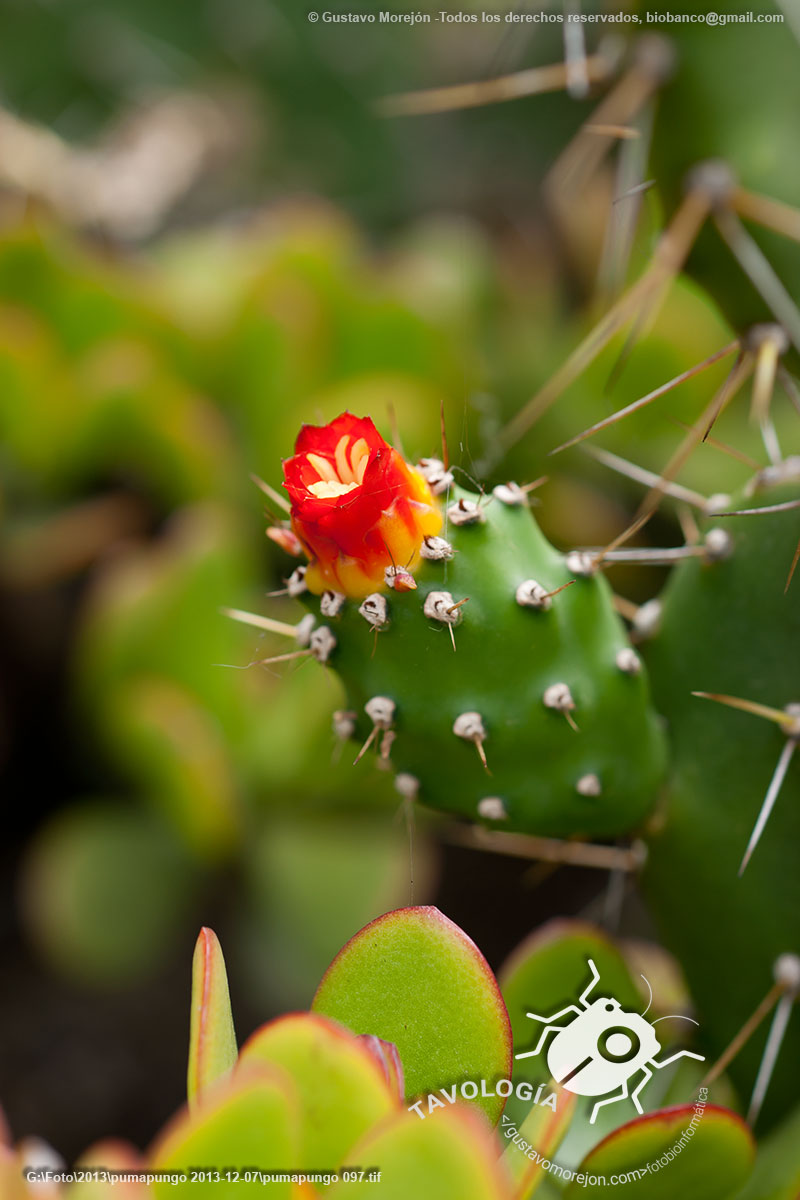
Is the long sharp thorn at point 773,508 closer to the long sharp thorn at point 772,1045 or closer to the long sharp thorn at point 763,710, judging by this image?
the long sharp thorn at point 763,710

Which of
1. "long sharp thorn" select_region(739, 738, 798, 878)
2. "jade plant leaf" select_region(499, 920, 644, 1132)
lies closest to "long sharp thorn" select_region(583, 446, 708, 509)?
"long sharp thorn" select_region(739, 738, 798, 878)

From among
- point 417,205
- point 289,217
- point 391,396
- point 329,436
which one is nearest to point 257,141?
point 417,205

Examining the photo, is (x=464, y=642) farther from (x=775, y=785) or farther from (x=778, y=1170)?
(x=778, y=1170)

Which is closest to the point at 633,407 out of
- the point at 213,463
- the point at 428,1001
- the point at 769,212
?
the point at 769,212

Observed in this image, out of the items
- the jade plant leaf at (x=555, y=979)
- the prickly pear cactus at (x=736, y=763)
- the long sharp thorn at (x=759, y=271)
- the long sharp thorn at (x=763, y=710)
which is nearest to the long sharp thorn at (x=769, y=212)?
the long sharp thorn at (x=759, y=271)

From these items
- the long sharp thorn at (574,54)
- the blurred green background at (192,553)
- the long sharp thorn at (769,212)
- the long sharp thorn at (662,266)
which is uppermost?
the long sharp thorn at (574,54)

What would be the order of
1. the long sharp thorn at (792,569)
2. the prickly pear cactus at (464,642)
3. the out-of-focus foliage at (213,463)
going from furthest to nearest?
1. the out-of-focus foliage at (213,463)
2. the long sharp thorn at (792,569)
3. the prickly pear cactus at (464,642)
